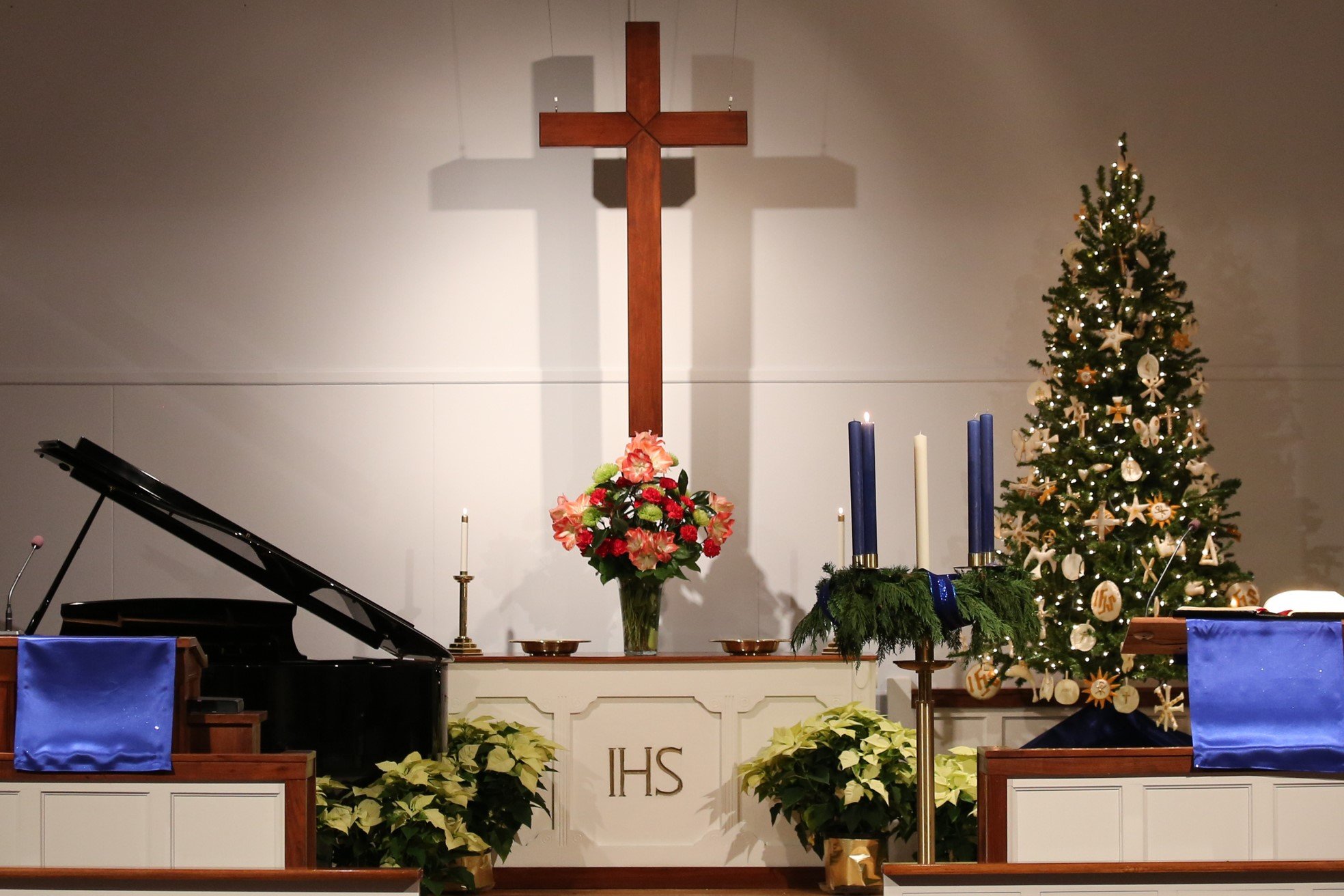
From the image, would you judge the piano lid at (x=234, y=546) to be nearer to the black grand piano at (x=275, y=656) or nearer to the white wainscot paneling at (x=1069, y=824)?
the black grand piano at (x=275, y=656)

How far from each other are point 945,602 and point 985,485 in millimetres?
285

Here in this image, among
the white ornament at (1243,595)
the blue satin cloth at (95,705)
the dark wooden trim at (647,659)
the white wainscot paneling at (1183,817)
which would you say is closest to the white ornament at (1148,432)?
the white ornament at (1243,595)

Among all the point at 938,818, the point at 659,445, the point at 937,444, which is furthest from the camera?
the point at 937,444

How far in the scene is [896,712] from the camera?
6.00 metres

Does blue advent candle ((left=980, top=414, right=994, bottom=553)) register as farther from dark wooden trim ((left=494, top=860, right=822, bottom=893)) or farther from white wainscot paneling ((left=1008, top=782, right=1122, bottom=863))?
dark wooden trim ((left=494, top=860, right=822, bottom=893))

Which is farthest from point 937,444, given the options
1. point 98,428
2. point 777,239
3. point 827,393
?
point 98,428

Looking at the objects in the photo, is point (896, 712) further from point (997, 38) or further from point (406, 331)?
point (997, 38)

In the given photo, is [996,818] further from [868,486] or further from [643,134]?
[643,134]

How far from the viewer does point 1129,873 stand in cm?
312

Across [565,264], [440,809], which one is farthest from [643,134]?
[440,809]

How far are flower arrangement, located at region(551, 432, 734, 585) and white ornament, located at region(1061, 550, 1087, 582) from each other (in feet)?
4.35

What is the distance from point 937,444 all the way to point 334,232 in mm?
3071

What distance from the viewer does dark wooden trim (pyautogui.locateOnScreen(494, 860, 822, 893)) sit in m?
5.27

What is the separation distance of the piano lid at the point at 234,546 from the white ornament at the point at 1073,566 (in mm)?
2371
